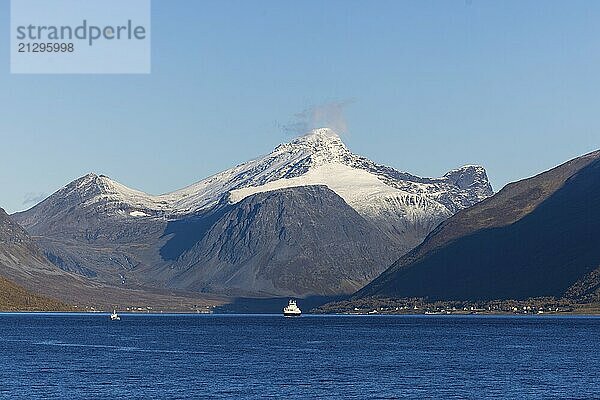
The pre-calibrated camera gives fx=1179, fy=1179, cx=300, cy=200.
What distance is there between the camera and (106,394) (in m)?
147

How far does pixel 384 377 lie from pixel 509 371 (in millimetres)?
23645

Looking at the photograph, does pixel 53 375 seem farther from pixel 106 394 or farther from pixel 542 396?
pixel 542 396

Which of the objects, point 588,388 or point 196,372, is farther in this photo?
point 196,372

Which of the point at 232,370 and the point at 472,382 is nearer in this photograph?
the point at 472,382

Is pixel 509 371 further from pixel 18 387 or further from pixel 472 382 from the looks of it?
pixel 18 387

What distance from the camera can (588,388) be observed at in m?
157

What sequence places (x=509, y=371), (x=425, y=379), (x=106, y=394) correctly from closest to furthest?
(x=106, y=394), (x=425, y=379), (x=509, y=371)

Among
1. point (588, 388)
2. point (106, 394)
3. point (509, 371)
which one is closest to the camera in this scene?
point (106, 394)

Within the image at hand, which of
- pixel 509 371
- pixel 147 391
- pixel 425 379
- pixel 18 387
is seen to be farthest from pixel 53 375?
pixel 509 371

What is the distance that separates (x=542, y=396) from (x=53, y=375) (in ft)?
235

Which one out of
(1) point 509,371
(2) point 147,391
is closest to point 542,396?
(1) point 509,371

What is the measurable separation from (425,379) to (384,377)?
6.21 m

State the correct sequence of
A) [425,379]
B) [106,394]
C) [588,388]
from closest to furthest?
[106,394]
[588,388]
[425,379]

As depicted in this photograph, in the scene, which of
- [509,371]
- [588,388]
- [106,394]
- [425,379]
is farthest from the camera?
[509,371]
